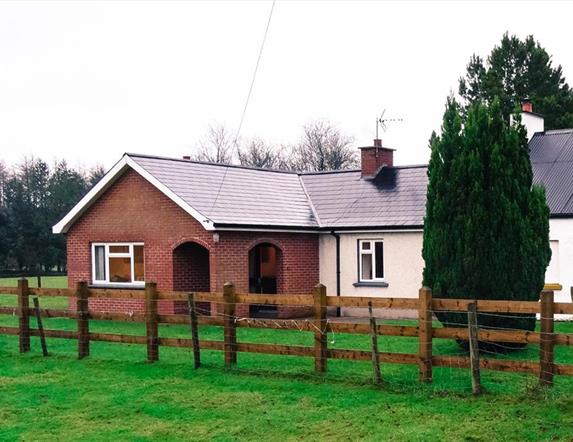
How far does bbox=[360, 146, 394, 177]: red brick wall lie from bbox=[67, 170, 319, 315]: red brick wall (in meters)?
3.40

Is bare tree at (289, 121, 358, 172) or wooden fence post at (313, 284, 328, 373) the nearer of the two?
wooden fence post at (313, 284, 328, 373)

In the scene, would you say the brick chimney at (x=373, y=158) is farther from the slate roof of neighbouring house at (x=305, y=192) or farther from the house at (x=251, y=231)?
the house at (x=251, y=231)

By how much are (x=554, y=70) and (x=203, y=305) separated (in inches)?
1308

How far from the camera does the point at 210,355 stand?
1449 cm

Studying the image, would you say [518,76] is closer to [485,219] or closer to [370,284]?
[370,284]

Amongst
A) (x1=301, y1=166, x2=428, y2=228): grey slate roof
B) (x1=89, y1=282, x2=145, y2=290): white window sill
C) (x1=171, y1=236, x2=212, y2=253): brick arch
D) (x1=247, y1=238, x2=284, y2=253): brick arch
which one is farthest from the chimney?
(x1=89, y1=282, x2=145, y2=290): white window sill

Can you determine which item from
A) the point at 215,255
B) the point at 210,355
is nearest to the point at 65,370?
the point at 210,355

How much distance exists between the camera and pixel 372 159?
26.2m

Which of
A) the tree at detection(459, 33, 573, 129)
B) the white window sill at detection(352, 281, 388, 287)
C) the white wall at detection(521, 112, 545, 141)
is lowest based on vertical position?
the white window sill at detection(352, 281, 388, 287)

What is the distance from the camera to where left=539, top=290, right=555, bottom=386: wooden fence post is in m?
10.0

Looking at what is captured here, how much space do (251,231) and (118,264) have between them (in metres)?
4.30

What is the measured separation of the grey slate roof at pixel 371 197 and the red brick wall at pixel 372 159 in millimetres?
276

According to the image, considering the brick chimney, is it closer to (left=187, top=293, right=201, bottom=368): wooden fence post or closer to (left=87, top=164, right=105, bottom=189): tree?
(left=187, top=293, right=201, bottom=368): wooden fence post

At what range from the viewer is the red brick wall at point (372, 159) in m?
26.1
